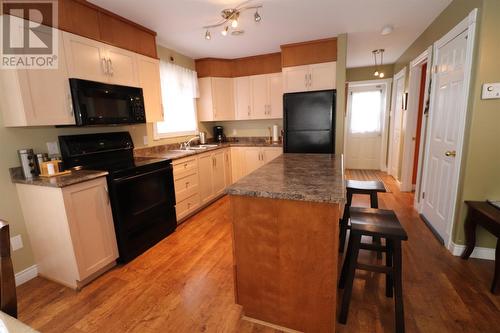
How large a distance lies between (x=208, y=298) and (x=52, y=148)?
201 cm

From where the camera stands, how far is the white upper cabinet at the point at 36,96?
1789 millimetres

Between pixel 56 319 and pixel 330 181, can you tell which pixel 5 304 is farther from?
pixel 330 181

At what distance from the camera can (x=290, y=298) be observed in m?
1.47

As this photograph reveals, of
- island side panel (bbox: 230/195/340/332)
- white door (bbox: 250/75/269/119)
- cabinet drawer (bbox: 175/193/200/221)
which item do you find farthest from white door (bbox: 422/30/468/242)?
cabinet drawer (bbox: 175/193/200/221)

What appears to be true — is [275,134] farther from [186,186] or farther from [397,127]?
[397,127]

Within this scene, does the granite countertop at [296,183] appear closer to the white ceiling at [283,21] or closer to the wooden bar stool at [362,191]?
the wooden bar stool at [362,191]

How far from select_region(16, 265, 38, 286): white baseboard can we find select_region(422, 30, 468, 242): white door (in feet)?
13.3

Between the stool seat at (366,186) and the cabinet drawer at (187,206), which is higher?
the stool seat at (366,186)

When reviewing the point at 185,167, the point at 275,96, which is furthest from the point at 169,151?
the point at 275,96

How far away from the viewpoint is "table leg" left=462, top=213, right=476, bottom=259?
211cm

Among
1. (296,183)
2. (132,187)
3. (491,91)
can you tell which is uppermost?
(491,91)

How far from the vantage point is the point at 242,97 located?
445cm

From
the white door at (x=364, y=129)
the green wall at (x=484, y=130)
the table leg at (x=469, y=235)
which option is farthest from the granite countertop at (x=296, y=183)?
the white door at (x=364, y=129)

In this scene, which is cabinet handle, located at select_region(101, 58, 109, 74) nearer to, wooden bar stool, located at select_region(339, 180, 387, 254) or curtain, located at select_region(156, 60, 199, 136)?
curtain, located at select_region(156, 60, 199, 136)
